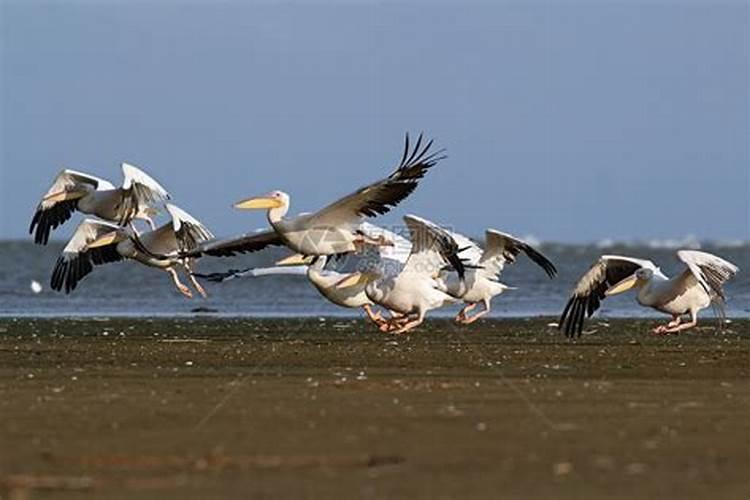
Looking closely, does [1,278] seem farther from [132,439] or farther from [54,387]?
[132,439]

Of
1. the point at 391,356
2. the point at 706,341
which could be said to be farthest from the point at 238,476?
the point at 706,341

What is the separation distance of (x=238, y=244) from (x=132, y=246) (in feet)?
7.90

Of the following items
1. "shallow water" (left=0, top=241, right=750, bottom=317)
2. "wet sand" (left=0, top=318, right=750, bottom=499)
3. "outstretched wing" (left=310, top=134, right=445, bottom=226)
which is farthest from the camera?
"shallow water" (left=0, top=241, right=750, bottom=317)

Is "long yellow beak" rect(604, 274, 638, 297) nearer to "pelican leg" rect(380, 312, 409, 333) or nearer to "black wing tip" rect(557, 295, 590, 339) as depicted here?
"black wing tip" rect(557, 295, 590, 339)

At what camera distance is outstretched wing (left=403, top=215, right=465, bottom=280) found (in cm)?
1788

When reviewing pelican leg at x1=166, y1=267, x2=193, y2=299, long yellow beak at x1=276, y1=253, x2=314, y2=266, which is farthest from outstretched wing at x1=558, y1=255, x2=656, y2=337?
pelican leg at x1=166, y1=267, x2=193, y2=299

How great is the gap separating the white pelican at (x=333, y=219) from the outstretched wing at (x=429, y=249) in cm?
42

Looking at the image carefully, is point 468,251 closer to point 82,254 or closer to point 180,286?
point 180,286

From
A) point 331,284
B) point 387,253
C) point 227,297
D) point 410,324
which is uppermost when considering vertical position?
point 387,253

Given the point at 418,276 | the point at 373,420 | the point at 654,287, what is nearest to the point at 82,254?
the point at 418,276

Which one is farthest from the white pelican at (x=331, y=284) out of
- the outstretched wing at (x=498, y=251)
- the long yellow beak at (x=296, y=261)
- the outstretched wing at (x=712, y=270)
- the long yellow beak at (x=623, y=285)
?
the outstretched wing at (x=712, y=270)

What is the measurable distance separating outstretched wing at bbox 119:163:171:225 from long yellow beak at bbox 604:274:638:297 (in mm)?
5151

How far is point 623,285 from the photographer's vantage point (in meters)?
18.9

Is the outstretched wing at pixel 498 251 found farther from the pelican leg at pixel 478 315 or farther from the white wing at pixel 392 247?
the white wing at pixel 392 247
